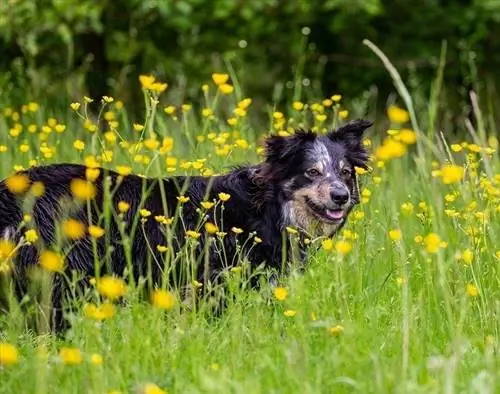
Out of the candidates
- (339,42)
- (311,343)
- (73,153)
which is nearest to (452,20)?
(339,42)

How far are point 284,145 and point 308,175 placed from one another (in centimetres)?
19

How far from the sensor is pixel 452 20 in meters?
9.55

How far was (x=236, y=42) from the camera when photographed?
31.3ft

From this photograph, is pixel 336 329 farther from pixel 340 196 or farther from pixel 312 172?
pixel 312 172

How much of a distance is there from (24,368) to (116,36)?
600 centimetres

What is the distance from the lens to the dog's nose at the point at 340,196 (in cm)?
519

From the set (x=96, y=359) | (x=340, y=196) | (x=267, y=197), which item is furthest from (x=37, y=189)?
(x=340, y=196)

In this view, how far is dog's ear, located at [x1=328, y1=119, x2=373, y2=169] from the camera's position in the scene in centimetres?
556

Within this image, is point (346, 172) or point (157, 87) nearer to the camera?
point (157, 87)

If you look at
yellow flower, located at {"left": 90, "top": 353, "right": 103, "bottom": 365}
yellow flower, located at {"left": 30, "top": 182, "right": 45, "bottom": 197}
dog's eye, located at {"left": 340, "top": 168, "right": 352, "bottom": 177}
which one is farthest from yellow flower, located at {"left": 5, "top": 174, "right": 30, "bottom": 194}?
dog's eye, located at {"left": 340, "top": 168, "right": 352, "bottom": 177}

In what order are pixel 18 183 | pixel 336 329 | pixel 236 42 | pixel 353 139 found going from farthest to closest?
pixel 236 42 < pixel 353 139 < pixel 18 183 < pixel 336 329

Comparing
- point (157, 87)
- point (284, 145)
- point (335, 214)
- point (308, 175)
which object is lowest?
point (335, 214)

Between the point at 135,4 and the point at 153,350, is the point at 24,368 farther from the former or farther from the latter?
the point at 135,4

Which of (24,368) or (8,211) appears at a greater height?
(8,211)
